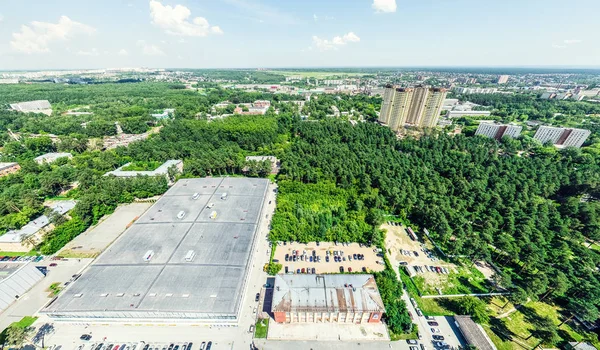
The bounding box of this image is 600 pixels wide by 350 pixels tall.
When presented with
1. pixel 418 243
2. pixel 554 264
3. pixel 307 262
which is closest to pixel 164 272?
pixel 307 262

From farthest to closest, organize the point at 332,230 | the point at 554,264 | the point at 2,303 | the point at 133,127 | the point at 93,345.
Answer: the point at 133,127, the point at 332,230, the point at 554,264, the point at 2,303, the point at 93,345

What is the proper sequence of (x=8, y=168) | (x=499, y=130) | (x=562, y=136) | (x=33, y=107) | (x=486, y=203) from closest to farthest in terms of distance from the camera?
(x=486, y=203) → (x=8, y=168) → (x=562, y=136) → (x=499, y=130) → (x=33, y=107)

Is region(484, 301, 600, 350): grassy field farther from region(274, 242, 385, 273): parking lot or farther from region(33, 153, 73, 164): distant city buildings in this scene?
region(33, 153, 73, 164): distant city buildings

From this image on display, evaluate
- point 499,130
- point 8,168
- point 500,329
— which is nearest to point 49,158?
point 8,168

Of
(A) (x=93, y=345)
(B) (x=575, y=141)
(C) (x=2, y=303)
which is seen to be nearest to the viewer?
(A) (x=93, y=345)

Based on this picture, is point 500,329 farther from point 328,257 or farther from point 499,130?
point 499,130

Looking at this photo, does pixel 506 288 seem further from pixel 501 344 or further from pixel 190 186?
pixel 190 186
